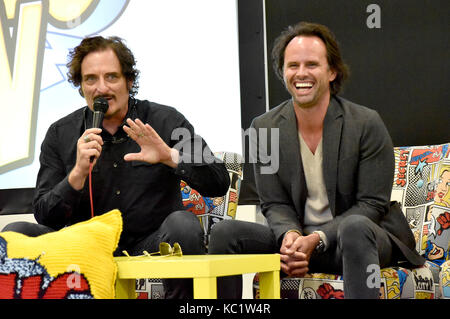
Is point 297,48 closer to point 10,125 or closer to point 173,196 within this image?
point 173,196

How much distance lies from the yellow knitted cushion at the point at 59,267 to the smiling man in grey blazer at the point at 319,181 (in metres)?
0.49

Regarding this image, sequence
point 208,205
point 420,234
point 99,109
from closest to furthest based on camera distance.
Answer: point 99,109, point 420,234, point 208,205

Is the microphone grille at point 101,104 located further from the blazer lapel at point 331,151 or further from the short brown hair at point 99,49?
the blazer lapel at point 331,151

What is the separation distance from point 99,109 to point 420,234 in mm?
1322

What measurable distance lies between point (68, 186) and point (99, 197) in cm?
19

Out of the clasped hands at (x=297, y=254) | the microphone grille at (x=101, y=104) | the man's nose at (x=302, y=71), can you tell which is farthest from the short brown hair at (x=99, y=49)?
the clasped hands at (x=297, y=254)

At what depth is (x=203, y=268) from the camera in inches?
61.6

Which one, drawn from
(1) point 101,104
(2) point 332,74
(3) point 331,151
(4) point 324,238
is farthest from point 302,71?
(1) point 101,104

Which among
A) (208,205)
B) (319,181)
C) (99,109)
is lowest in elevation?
(208,205)

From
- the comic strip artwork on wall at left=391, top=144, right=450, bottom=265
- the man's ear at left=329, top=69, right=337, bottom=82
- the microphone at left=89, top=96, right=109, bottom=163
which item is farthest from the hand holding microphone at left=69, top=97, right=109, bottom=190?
the comic strip artwork on wall at left=391, top=144, right=450, bottom=265

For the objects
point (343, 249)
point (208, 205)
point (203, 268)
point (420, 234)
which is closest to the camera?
point (203, 268)

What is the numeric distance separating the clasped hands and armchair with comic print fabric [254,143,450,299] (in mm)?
45

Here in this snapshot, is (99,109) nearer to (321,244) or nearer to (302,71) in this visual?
(302,71)

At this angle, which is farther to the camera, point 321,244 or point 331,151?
point 331,151
